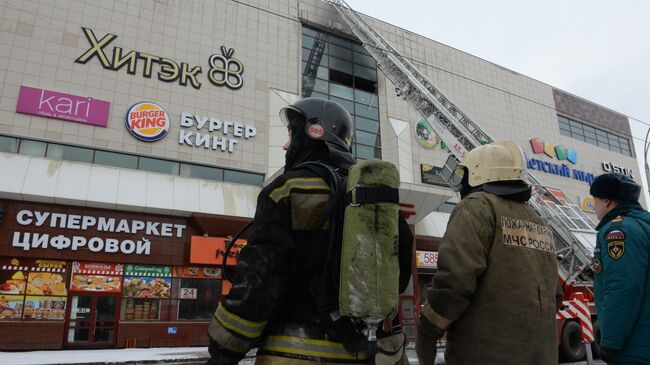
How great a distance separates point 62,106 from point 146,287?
23.2 ft

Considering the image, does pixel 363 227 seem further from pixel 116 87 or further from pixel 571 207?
pixel 116 87

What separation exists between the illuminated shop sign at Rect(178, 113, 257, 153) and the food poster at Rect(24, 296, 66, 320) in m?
6.90

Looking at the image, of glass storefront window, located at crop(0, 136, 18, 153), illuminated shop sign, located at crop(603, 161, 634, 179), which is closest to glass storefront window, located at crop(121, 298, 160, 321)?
glass storefront window, located at crop(0, 136, 18, 153)

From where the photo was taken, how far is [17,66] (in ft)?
50.4

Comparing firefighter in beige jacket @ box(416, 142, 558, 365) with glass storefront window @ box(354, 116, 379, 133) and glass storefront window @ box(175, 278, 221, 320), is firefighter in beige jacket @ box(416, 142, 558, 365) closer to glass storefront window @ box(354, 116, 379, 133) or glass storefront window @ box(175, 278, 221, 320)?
glass storefront window @ box(175, 278, 221, 320)

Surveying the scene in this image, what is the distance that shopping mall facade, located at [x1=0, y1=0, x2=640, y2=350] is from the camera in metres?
14.4

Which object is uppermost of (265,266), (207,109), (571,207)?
(207,109)

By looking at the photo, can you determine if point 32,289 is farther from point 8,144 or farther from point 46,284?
point 8,144

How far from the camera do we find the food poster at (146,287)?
50.2 ft

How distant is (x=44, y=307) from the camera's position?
14.0m

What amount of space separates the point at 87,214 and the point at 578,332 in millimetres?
15161

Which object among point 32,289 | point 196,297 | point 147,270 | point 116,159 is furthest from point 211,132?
point 32,289

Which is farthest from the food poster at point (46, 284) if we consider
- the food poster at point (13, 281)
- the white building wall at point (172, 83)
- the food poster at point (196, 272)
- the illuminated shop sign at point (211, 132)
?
the illuminated shop sign at point (211, 132)

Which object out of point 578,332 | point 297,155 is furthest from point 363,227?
point 578,332
